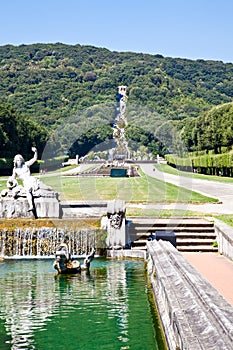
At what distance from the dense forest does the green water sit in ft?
164

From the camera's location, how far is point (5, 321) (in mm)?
8266

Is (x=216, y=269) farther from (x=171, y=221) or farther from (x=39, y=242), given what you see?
(x=39, y=242)

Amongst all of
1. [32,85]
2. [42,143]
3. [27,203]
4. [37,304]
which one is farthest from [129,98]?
[37,304]

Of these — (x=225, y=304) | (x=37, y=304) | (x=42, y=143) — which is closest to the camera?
(x=225, y=304)

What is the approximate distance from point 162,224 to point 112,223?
1.76 meters

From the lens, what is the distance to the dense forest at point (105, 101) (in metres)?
71.0

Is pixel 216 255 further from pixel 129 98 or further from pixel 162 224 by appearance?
pixel 129 98

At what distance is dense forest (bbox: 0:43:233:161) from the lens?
7100cm

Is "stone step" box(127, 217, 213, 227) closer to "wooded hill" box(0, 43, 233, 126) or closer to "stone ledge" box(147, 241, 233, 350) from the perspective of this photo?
"stone ledge" box(147, 241, 233, 350)

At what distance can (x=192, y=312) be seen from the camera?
5574 mm

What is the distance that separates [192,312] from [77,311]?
11.6ft

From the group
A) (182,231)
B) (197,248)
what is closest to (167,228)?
(182,231)

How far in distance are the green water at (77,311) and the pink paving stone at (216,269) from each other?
1108mm

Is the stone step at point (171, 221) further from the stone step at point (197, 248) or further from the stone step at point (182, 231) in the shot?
the stone step at point (197, 248)
